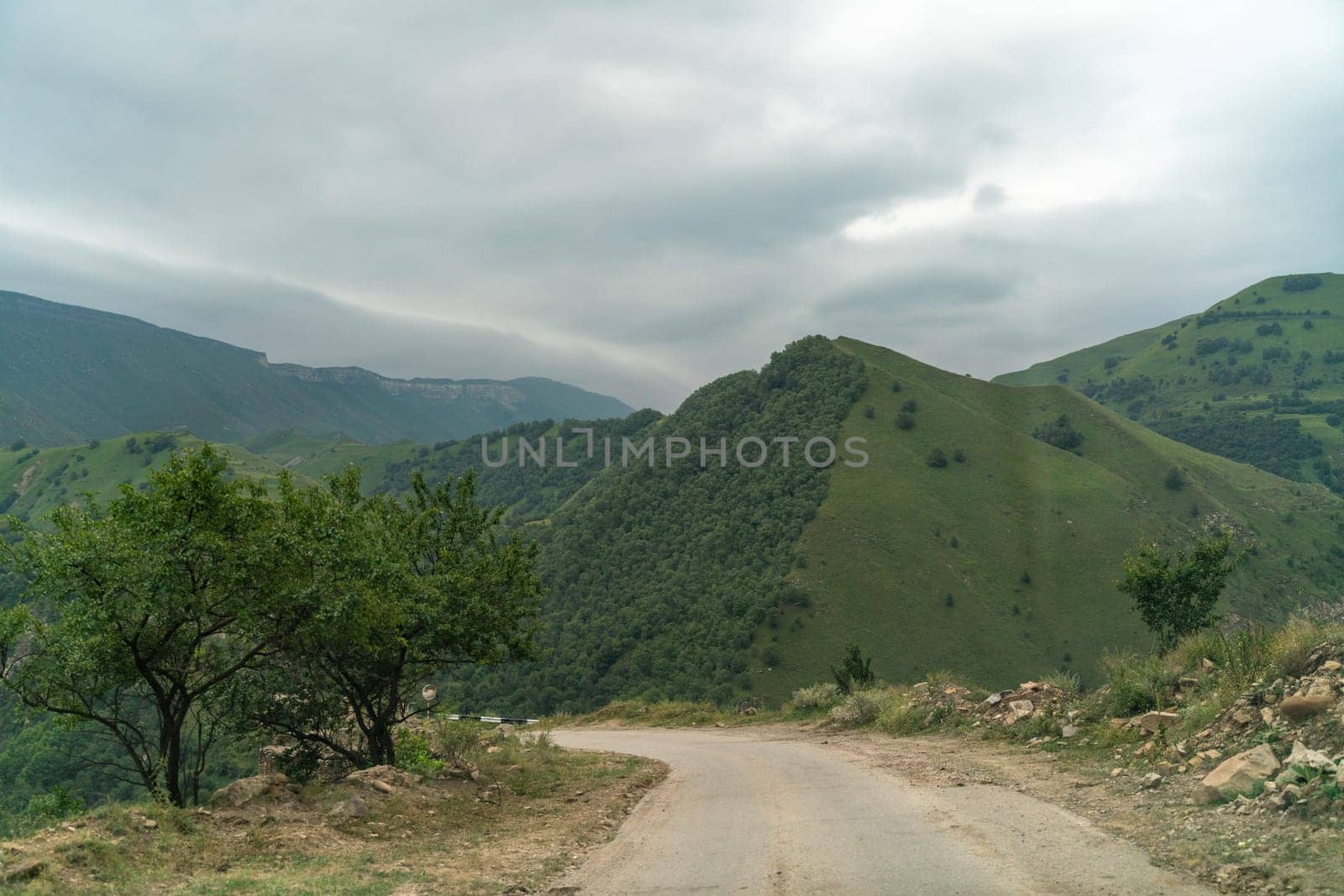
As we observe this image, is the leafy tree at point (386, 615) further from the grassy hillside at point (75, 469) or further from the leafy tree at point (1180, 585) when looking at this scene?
the grassy hillside at point (75, 469)

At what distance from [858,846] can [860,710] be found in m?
15.0

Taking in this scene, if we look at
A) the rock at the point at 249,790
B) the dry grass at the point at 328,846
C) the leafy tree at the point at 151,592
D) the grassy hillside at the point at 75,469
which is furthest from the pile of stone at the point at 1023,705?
the grassy hillside at the point at 75,469

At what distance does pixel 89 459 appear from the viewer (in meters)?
154

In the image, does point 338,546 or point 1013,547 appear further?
point 1013,547

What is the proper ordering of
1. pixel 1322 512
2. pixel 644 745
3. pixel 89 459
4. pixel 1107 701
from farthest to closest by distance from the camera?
pixel 89 459 → pixel 1322 512 → pixel 644 745 → pixel 1107 701

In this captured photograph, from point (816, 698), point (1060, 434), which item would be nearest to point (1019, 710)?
point (816, 698)

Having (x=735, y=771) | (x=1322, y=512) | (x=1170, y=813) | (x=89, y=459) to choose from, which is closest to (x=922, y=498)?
(x=1322, y=512)

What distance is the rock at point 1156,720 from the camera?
1225cm

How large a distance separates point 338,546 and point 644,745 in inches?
575

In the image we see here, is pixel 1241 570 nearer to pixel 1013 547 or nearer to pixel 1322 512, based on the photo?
pixel 1013 547

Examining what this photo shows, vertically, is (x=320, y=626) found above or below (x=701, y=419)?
below

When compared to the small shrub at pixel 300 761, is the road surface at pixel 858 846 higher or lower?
Result: higher

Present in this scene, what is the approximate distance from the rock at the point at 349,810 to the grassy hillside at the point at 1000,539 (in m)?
57.5

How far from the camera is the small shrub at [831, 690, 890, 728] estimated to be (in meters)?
22.6
